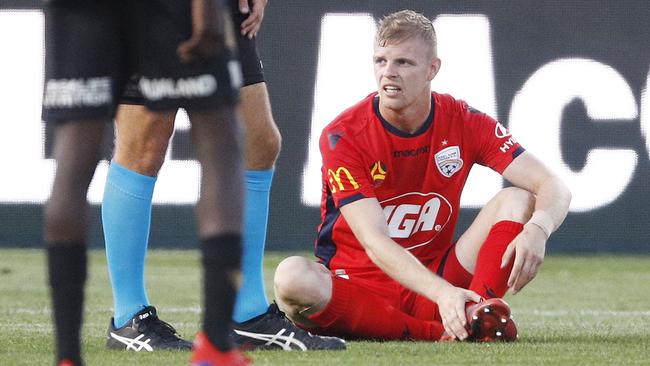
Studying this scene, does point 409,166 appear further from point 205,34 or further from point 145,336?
point 205,34

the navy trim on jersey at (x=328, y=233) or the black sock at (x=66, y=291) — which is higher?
the black sock at (x=66, y=291)

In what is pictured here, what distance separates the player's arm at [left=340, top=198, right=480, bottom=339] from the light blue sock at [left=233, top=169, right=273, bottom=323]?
269 millimetres

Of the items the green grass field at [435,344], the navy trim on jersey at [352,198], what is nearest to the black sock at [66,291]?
the green grass field at [435,344]

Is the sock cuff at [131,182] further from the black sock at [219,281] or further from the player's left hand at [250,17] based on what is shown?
the black sock at [219,281]

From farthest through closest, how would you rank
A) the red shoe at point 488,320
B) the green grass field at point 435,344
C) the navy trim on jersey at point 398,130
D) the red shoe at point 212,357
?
the navy trim on jersey at point 398,130
the red shoe at point 488,320
the green grass field at point 435,344
the red shoe at point 212,357

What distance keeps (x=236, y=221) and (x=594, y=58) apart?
17.9 ft

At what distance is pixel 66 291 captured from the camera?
2.35 meters

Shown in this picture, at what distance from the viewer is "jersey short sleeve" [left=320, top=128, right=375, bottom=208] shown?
3686 mm

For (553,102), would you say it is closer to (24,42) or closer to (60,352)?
(24,42)

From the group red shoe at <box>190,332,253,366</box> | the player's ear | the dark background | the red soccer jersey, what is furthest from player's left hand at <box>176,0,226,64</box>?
the dark background

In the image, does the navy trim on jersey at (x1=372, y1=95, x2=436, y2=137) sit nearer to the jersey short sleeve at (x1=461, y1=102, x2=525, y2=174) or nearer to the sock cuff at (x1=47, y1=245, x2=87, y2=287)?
the jersey short sleeve at (x1=461, y1=102, x2=525, y2=174)

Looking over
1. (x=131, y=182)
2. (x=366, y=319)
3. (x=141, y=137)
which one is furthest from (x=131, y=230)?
(x=366, y=319)

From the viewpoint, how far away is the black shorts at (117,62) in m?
2.36

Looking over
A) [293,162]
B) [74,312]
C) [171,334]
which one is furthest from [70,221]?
[293,162]
